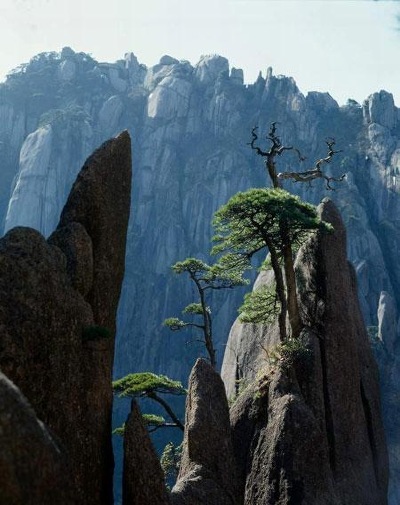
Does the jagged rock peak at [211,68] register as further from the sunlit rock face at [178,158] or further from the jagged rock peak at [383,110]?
the jagged rock peak at [383,110]

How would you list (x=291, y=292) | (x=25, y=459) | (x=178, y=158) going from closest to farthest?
(x=25, y=459) < (x=291, y=292) < (x=178, y=158)

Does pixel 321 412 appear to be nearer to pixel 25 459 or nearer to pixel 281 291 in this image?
pixel 281 291

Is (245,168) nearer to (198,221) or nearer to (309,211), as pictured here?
(198,221)

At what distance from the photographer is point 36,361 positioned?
1067 centimetres

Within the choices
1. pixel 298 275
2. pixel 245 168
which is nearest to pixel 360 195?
pixel 245 168

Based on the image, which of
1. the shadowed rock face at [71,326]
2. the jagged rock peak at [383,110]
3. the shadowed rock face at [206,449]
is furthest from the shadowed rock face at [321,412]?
the jagged rock peak at [383,110]

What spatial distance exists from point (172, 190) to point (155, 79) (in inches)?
1591

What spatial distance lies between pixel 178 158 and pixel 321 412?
381 ft

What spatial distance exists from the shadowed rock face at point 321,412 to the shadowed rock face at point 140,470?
5.44 meters

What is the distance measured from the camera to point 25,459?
682cm

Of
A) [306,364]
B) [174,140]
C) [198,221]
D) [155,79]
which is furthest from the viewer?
[155,79]

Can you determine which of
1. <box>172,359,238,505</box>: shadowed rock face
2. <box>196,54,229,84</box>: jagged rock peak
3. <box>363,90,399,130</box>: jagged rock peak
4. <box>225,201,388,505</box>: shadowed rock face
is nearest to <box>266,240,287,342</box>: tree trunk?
<box>225,201,388,505</box>: shadowed rock face

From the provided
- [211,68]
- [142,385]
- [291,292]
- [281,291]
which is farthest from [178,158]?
[291,292]

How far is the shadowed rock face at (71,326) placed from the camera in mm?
10609
